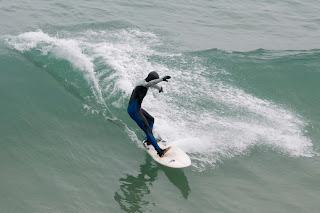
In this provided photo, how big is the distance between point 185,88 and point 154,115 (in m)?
1.94

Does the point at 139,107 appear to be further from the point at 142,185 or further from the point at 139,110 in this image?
the point at 142,185

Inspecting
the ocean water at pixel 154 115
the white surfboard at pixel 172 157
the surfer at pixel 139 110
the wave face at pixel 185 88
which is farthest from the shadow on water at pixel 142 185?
the wave face at pixel 185 88

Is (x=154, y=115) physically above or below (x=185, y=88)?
below

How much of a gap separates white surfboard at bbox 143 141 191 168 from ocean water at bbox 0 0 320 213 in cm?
18

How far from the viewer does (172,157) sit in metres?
7.88

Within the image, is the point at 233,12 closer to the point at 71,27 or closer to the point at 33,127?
the point at 71,27

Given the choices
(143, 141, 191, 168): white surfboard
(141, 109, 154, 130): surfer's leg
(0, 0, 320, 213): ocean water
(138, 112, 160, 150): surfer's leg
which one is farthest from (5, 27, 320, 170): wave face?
(138, 112, 160, 150): surfer's leg

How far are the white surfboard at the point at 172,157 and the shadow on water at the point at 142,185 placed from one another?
0.16m

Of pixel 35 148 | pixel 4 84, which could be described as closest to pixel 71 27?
pixel 4 84

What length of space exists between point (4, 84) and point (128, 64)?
156 inches

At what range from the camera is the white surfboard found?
7637 mm

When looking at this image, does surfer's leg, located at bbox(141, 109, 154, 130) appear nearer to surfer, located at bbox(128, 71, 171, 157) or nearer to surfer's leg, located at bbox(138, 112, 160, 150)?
surfer, located at bbox(128, 71, 171, 157)

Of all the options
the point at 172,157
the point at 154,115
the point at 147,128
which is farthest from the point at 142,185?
the point at 154,115

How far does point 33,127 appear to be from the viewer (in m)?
8.77
